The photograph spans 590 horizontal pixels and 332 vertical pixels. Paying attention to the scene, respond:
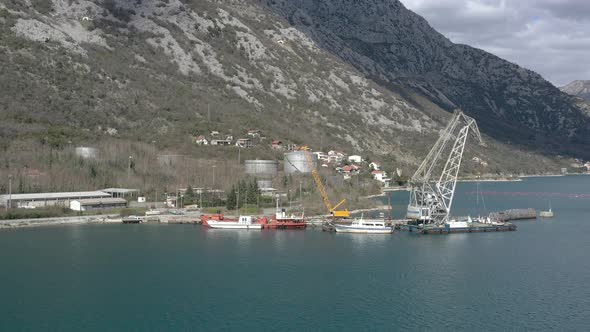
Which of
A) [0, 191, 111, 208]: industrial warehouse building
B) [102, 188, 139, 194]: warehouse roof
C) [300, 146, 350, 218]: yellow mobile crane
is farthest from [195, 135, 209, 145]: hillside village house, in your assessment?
[0, 191, 111, 208]: industrial warehouse building

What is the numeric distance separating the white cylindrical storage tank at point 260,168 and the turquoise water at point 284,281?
918 inches

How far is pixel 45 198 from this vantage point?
180 ft

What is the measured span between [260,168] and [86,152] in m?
19.0

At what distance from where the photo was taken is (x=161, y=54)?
335 ft

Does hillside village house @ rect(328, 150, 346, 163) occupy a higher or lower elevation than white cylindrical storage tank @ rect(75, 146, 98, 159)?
higher

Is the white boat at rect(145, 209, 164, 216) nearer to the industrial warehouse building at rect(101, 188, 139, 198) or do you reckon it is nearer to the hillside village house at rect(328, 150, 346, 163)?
the industrial warehouse building at rect(101, 188, 139, 198)

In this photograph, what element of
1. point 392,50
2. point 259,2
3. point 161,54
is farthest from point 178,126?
point 392,50

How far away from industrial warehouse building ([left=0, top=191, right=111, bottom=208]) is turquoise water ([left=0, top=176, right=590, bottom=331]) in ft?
22.7

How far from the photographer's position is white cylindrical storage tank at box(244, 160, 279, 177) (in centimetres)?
7175

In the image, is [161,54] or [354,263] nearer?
[354,263]

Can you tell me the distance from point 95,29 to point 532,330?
3510 inches

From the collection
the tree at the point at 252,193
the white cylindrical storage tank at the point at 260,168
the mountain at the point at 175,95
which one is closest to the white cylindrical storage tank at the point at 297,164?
the white cylindrical storage tank at the point at 260,168

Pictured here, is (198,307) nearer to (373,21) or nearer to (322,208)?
(322,208)

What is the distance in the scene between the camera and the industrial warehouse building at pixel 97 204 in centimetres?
5497
